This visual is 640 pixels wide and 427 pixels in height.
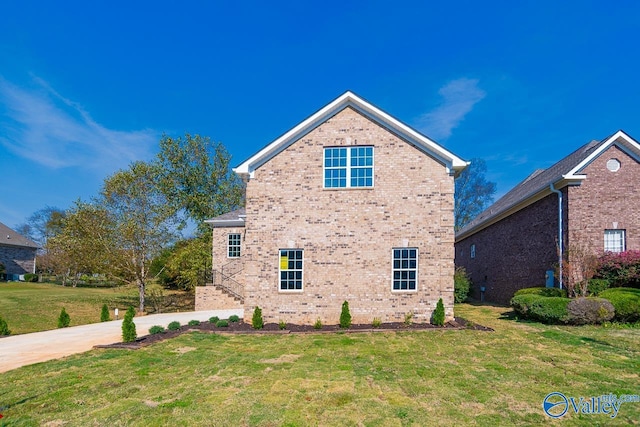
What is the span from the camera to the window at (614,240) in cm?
1497

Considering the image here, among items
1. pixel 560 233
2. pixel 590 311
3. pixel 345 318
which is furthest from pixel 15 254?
pixel 590 311

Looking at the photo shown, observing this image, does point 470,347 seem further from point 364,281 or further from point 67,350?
point 67,350

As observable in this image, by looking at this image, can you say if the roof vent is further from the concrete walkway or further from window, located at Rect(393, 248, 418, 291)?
the concrete walkway

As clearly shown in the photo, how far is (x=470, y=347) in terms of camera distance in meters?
9.27

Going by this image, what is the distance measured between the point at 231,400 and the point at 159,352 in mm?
4396

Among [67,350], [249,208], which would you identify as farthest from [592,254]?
[67,350]

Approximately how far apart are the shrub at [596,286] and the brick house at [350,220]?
6.17m

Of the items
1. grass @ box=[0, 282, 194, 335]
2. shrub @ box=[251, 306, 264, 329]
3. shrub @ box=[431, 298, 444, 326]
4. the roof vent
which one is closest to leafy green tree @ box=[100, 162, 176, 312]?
grass @ box=[0, 282, 194, 335]

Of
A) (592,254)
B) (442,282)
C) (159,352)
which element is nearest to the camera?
(159,352)

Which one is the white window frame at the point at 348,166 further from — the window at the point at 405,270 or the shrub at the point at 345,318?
the shrub at the point at 345,318

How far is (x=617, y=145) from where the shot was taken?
15109 millimetres

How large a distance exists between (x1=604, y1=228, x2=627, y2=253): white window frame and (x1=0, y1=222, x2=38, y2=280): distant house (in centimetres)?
5190

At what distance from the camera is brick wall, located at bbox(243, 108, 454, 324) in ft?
41.3

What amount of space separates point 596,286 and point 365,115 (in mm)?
11051
